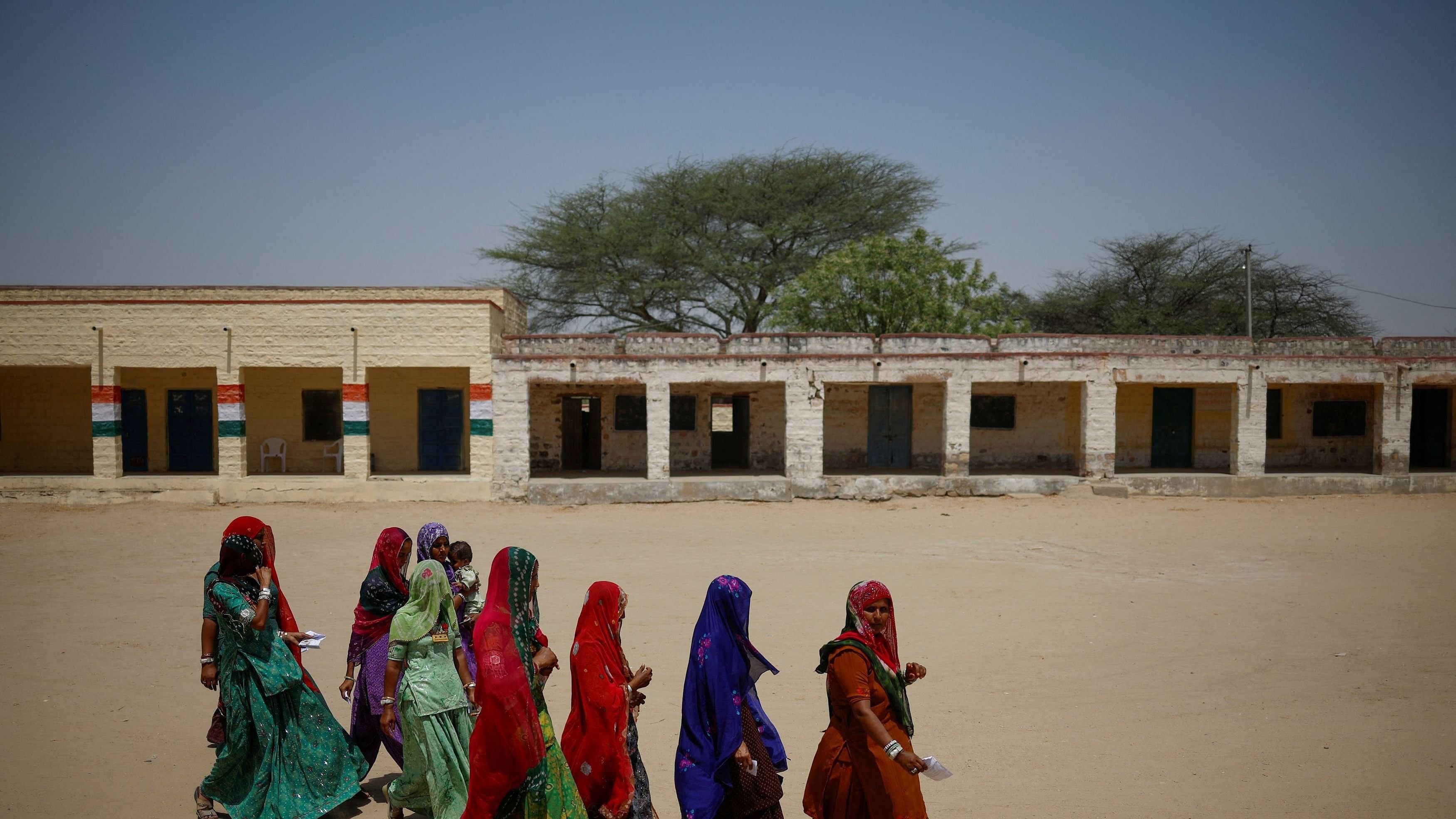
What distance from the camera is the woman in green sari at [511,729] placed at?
328cm

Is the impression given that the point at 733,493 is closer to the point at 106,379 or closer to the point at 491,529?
the point at 491,529

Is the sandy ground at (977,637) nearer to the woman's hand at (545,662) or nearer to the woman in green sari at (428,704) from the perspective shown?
the woman in green sari at (428,704)

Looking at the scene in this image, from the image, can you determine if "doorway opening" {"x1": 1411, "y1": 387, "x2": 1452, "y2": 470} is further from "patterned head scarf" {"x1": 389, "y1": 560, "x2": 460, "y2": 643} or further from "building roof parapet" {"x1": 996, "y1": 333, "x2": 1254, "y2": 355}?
"patterned head scarf" {"x1": 389, "y1": 560, "x2": 460, "y2": 643}

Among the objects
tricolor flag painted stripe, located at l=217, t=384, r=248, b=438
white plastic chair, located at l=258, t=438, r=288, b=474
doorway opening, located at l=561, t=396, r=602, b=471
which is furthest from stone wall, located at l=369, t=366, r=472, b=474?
tricolor flag painted stripe, located at l=217, t=384, r=248, b=438

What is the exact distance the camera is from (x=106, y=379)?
16.6 m

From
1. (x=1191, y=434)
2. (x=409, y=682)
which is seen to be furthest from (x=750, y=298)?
(x=409, y=682)

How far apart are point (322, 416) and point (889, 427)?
465 inches

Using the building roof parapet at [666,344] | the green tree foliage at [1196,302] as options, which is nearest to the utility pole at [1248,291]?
the green tree foliage at [1196,302]

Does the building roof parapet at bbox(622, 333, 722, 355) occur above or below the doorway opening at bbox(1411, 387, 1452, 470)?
above

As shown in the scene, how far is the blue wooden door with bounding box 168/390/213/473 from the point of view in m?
18.6

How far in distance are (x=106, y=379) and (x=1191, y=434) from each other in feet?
71.0

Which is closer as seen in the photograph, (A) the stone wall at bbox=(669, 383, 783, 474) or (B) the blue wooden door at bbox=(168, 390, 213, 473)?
(B) the blue wooden door at bbox=(168, 390, 213, 473)

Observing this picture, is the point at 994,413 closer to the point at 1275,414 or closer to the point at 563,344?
the point at 1275,414

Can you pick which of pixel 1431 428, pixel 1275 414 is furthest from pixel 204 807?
pixel 1431 428
